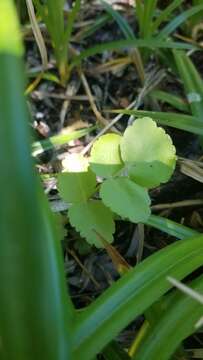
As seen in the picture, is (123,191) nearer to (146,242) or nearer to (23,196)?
(146,242)

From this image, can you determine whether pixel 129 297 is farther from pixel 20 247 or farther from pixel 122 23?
pixel 122 23

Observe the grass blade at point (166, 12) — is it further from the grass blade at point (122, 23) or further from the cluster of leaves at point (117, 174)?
the cluster of leaves at point (117, 174)

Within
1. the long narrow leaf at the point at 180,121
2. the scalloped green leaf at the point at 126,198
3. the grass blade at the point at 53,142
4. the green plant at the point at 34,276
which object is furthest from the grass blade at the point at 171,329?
the grass blade at the point at 53,142

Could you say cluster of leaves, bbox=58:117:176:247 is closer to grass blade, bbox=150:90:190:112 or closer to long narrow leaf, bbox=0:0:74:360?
long narrow leaf, bbox=0:0:74:360

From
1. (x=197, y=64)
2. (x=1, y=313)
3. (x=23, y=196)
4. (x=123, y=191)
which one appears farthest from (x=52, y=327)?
(x=197, y=64)

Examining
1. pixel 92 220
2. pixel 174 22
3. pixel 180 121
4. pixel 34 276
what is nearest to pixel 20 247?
pixel 34 276

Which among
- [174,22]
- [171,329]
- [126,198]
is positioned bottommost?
[171,329]

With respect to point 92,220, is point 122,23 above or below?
above
